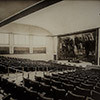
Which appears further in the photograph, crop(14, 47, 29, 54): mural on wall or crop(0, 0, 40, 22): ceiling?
crop(14, 47, 29, 54): mural on wall

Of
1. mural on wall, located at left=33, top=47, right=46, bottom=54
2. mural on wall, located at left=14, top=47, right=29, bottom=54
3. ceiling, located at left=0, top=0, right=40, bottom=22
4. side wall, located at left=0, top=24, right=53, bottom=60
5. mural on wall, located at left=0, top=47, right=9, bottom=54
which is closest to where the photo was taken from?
→ ceiling, located at left=0, top=0, right=40, bottom=22

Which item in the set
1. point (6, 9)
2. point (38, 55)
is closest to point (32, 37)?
point (38, 55)

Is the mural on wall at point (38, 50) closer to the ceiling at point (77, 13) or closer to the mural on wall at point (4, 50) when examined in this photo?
the mural on wall at point (4, 50)

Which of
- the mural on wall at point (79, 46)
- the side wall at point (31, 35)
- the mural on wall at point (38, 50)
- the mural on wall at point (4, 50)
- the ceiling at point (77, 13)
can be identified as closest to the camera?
the ceiling at point (77, 13)

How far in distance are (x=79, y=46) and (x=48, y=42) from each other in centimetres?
637

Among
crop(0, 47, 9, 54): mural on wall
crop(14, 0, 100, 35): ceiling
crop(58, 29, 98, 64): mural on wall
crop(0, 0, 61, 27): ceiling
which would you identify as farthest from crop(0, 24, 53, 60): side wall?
crop(0, 0, 61, 27): ceiling

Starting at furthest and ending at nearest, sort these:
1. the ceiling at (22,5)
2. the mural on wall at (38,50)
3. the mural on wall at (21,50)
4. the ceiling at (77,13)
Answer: the mural on wall at (38,50)
the mural on wall at (21,50)
the ceiling at (77,13)
the ceiling at (22,5)

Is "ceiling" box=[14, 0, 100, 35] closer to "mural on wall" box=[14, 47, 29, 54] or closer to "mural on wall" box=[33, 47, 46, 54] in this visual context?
"mural on wall" box=[33, 47, 46, 54]

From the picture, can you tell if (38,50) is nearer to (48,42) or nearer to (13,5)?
(48,42)

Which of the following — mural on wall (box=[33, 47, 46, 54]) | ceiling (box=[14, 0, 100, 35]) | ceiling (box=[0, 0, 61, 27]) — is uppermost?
ceiling (box=[14, 0, 100, 35])

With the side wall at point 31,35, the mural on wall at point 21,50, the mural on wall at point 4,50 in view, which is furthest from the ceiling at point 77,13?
the mural on wall at point 4,50

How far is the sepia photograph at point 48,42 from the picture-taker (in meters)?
6.33

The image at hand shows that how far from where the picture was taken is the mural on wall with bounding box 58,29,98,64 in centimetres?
1680

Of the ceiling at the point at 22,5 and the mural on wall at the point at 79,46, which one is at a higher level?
the ceiling at the point at 22,5
